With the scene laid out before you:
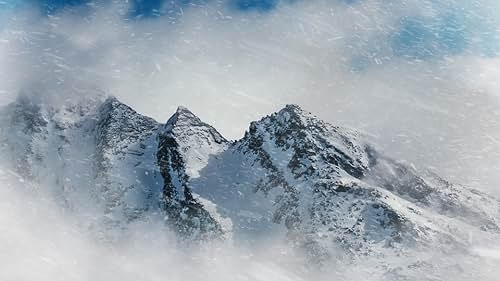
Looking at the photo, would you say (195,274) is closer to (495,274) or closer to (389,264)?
(389,264)

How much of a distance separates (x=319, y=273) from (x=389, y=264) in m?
20.6

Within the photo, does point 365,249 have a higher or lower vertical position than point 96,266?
higher

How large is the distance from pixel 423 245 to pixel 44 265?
113673 millimetres

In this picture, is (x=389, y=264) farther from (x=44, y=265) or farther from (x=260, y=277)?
(x=44, y=265)

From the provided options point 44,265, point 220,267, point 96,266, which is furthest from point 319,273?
point 44,265

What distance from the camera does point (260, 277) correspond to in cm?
18975

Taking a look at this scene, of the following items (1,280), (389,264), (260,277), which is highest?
(389,264)

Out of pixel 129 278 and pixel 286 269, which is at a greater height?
pixel 286 269

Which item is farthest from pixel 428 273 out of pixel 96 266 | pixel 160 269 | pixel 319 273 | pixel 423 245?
pixel 96 266

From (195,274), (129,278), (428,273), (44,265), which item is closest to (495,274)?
(428,273)

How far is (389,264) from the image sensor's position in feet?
639

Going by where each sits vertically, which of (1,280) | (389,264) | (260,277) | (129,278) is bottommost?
(1,280)

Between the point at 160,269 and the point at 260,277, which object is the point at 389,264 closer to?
the point at 260,277

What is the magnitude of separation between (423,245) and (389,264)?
13.3 metres
